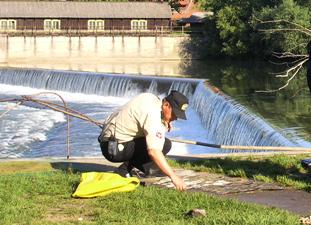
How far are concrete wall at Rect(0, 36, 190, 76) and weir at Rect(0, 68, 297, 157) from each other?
1616 cm

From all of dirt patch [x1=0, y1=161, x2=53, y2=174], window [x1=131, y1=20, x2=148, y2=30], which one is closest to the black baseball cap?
dirt patch [x1=0, y1=161, x2=53, y2=174]

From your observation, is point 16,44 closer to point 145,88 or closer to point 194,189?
point 145,88

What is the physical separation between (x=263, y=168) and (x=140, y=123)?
90.4 inches

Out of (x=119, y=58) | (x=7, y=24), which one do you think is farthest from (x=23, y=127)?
(x=7, y=24)

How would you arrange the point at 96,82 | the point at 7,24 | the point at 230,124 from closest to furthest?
the point at 230,124
the point at 96,82
the point at 7,24

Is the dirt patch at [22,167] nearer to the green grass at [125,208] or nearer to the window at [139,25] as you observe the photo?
the green grass at [125,208]

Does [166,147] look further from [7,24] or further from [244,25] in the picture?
[7,24]

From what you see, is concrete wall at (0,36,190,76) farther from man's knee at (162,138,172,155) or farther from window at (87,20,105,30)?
man's knee at (162,138,172,155)

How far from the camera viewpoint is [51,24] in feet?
184

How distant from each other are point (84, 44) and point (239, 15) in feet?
45.5

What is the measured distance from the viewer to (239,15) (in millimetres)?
51469

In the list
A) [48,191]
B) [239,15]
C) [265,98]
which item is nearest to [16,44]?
[239,15]

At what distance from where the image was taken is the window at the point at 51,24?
55.9 m

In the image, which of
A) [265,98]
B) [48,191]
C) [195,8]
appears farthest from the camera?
[195,8]
